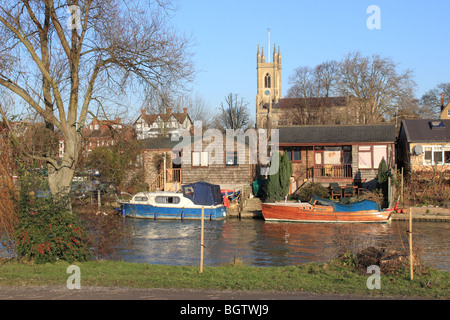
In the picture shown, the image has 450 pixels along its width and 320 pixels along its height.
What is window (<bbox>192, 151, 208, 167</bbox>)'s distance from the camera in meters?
40.6

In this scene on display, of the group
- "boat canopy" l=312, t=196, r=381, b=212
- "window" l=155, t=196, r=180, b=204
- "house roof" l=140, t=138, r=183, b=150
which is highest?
"house roof" l=140, t=138, r=183, b=150

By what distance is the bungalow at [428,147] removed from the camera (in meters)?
37.6

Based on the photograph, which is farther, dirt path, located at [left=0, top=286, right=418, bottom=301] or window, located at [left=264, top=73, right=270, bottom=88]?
window, located at [left=264, top=73, right=270, bottom=88]

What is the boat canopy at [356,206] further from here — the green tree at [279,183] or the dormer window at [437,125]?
the dormer window at [437,125]

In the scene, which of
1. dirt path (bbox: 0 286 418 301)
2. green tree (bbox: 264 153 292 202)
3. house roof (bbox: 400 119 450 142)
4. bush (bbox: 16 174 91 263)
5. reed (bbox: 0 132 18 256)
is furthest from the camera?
A: house roof (bbox: 400 119 450 142)

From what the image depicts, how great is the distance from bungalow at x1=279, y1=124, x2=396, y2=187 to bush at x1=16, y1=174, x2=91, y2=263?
Result: 91.3 ft

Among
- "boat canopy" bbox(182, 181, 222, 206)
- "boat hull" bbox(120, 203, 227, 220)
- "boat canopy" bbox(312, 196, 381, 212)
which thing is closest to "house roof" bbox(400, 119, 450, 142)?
"boat canopy" bbox(312, 196, 381, 212)

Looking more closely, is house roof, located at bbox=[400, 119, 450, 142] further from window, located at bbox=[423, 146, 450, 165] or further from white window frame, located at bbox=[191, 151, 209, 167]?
white window frame, located at bbox=[191, 151, 209, 167]

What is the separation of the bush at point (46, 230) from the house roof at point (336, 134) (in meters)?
28.8

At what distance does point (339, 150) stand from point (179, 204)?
48.9 ft

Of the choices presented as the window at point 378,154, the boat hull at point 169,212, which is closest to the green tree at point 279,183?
the boat hull at point 169,212

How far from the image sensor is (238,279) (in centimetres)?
1146

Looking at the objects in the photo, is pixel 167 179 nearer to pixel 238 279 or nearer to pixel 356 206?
pixel 356 206
